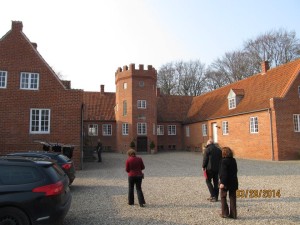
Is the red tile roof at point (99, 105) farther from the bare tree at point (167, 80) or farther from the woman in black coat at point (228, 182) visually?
the woman in black coat at point (228, 182)

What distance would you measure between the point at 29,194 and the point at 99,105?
37.9 metres

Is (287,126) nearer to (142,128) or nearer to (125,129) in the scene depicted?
(142,128)

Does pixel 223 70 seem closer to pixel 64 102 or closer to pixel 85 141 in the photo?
pixel 85 141

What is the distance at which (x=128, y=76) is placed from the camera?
124 ft

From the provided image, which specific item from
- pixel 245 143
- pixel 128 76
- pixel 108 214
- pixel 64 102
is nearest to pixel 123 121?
pixel 128 76

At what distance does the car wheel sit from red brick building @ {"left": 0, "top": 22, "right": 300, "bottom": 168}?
13.5 m

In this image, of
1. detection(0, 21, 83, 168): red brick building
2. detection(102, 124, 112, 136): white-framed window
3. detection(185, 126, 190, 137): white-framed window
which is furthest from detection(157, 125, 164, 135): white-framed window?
detection(0, 21, 83, 168): red brick building

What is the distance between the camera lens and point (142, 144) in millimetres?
37406

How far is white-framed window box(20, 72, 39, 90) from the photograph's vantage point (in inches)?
755

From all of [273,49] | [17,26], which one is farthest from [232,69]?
[17,26]

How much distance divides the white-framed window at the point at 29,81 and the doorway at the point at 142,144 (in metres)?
19.4

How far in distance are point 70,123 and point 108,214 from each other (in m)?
12.4

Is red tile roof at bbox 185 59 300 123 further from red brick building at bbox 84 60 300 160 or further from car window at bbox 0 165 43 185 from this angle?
car window at bbox 0 165 43 185

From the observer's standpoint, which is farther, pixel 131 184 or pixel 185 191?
pixel 185 191
